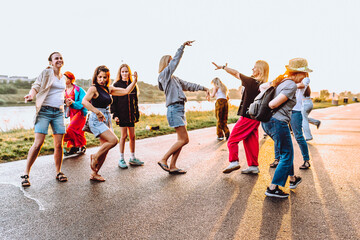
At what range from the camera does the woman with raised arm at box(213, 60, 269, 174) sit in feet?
14.3

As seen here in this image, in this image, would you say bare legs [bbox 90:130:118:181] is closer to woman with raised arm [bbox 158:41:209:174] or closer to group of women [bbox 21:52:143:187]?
group of women [bbox 21:52:143:187]

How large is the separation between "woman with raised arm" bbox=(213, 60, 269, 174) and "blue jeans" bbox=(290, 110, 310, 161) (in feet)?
3.23

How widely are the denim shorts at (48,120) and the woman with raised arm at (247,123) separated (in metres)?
2.80

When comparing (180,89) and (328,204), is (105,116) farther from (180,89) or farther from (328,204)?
(328,204)

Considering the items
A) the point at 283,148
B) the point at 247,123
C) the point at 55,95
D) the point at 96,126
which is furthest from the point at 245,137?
the point at 55,95

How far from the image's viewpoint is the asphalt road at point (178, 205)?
2.77 meters

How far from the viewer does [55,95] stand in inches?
182

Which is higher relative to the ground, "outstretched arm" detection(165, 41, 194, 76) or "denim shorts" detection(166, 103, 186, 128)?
"outstretched arm" detection(165, 41, 194, 76)

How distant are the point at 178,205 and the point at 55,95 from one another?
282cm

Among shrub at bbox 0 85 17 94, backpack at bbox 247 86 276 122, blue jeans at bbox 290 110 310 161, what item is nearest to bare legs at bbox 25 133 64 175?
backpack at bbox 247 86 276 122

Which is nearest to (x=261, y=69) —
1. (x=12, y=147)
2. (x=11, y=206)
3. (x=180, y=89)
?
(x=180, y=89)

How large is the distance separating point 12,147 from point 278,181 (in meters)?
6.84

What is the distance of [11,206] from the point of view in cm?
350

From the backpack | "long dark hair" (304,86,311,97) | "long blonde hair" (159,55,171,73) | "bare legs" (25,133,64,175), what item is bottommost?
"bare legs" (25,133,64,175)
